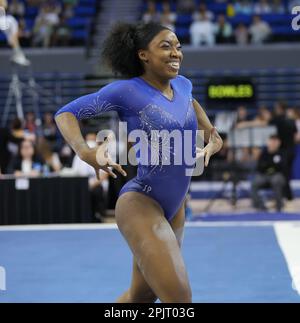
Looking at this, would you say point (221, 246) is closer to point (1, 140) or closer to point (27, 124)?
point (1, 140)

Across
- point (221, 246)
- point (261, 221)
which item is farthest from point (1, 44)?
A: point (221, 246)

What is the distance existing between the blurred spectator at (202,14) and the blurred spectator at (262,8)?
1.03 metres

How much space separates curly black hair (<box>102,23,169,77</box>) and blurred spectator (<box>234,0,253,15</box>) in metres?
13.3

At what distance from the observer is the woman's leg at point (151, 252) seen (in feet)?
10.0

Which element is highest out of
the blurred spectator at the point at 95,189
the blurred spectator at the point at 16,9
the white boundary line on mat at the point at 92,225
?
the blurred spectator at the point at 16,9

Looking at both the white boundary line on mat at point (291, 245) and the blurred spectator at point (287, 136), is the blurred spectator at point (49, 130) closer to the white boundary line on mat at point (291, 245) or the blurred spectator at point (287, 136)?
the blurred spectator at point (287, 136)

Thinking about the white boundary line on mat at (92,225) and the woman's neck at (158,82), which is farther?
the white boundary line on mat at (92,225)

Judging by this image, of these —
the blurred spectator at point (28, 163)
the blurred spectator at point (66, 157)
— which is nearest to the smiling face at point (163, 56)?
the blurred spectator at point (28, 163)

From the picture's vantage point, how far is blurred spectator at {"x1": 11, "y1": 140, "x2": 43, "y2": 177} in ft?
28.9

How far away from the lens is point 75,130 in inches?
128

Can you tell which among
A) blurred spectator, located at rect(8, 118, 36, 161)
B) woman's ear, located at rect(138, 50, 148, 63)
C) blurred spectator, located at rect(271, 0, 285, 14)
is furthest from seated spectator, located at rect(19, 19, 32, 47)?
woman's ear, located at rect(138, 50, 148, 63)

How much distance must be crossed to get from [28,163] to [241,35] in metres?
7.69

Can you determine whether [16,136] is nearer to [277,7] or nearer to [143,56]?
[143,56]

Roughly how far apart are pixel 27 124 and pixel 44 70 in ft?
10.0
